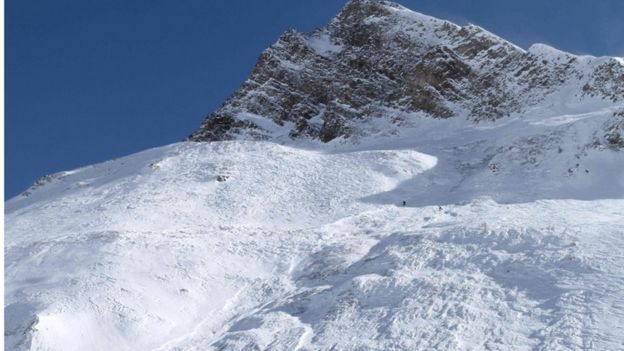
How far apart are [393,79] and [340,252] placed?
118 feet

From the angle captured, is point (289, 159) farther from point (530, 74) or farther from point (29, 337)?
point (29, 337)

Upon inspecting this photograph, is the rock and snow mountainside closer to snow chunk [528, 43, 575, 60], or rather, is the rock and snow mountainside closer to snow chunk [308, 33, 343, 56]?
snow chunk [528, 43, 575, 60]

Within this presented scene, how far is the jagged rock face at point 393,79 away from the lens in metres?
50.5

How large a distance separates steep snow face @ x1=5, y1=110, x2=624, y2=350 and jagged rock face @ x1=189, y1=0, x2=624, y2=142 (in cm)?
723

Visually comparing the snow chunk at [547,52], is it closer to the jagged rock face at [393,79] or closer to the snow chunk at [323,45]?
the jagged rock face at [393,79]

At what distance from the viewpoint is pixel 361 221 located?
30438 millimetres

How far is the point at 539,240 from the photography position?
22.8 meters

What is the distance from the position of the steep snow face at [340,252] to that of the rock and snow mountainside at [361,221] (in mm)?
85

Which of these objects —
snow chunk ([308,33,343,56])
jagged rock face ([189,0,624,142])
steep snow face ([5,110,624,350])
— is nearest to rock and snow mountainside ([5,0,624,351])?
steep snow face ([5,110,624,350])

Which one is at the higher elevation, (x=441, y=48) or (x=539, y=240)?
(x=441, y=48)

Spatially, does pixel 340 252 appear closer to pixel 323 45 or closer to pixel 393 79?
pixel 393 79

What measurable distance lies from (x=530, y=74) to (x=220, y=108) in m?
22.1

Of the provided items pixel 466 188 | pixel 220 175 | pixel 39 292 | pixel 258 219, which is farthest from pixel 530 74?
pixel 39 292

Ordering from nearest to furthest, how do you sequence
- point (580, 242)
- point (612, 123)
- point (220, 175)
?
point (580, 242)
point (612, 123)
point (220, 175)
